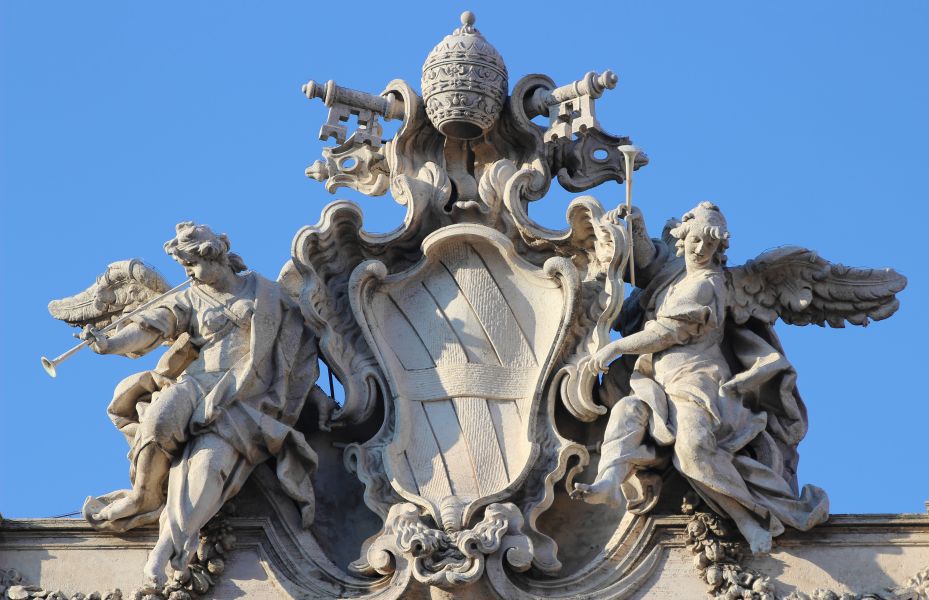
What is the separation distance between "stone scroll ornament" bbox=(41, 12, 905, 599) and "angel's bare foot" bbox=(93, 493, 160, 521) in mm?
14

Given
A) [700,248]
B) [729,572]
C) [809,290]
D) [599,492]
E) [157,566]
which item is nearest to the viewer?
[599,492]

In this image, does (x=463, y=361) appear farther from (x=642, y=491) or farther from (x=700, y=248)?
(x=700, y=248)

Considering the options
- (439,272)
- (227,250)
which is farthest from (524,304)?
(227,250)

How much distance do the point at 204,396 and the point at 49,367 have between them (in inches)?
40.4

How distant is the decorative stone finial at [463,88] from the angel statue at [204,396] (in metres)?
1.70

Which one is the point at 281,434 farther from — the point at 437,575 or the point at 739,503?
the point at 739,503

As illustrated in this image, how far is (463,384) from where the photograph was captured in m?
21.8

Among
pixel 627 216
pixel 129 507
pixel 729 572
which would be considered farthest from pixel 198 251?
pixel 729 572

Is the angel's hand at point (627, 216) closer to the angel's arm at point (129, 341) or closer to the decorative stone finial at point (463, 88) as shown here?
the decorative stone finial at point (463, 88)

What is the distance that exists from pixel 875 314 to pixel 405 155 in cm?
334

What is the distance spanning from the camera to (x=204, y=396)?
70.5 ft

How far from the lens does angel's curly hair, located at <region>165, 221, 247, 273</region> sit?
2178 centimetres

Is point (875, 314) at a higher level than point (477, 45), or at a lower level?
lower

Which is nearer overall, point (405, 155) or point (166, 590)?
point (166, 590)
